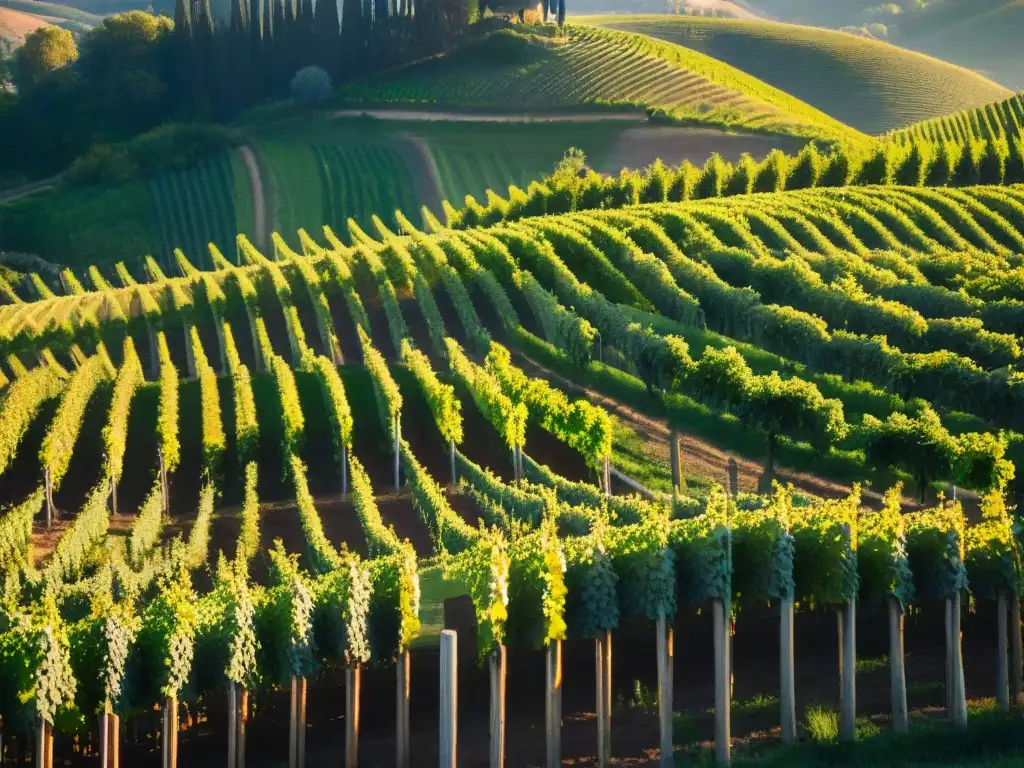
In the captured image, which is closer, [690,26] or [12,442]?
[12,442]

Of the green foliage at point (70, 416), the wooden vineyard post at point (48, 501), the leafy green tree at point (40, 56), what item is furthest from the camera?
the leafy green tree at point (40, 56)

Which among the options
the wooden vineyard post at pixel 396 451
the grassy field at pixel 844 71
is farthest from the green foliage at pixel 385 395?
the grassy field at pixel 844 71

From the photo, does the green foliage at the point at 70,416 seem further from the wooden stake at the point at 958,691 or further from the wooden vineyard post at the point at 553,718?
the wooden stake at the point at 958,691

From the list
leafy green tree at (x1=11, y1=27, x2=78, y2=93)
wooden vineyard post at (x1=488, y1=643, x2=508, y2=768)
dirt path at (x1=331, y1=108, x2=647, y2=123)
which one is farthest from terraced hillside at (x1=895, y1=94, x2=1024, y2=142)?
wooden vineyard post at (x1=488, y1=643, x2=508, y2=768)

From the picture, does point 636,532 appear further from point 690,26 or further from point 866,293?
point 690,26

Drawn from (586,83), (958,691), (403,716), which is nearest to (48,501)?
(403,716)

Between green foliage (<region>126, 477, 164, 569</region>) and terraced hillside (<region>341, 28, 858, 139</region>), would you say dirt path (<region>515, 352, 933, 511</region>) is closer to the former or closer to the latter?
green foliage (<region>126, 477, 164, 569</region>)

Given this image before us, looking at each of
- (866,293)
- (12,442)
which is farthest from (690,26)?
(12,442)

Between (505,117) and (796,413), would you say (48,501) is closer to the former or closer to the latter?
(796,413)
